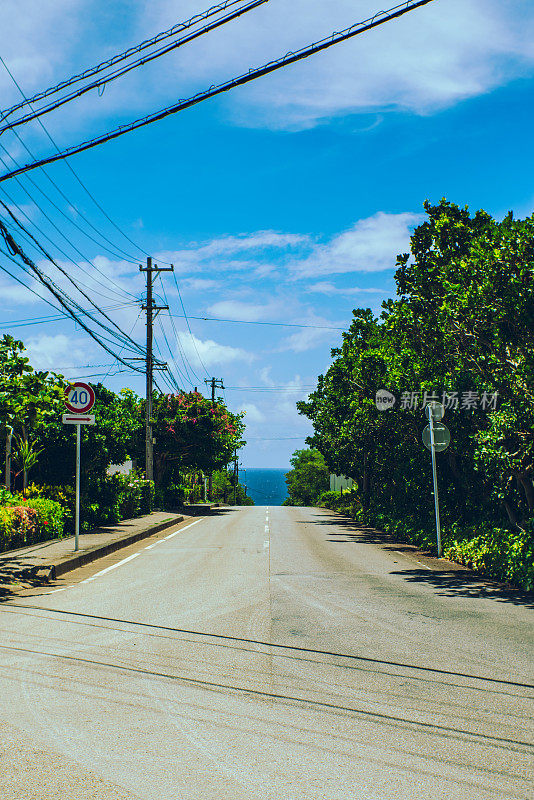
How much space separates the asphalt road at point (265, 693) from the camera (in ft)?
11.9

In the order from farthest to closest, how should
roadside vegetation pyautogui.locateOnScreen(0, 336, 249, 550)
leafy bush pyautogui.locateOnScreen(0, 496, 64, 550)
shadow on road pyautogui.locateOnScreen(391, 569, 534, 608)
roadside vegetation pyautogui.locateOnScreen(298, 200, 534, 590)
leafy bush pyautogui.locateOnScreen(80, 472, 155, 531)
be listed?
leafy bush pyautogui.locateOnScreen(80, 472, 155, 531) < leafy bush pyautogui.locateOnScreen(0, 496, 64, 550) < roadside vegetation pyautogui.locateOnScreen(298, 200, 534, 590) < roadside vegetation pyautogui.locateOnScreen(0, 336, 249, 550) < shadow on road pyautogui.locateOnScreen(391, 569, 534, 608)

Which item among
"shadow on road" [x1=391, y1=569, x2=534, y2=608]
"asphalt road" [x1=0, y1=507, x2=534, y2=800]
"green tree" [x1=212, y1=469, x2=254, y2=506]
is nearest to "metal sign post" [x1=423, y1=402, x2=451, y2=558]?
"shadow on road" [x1=391, y1=569, x2=534, y2=608]

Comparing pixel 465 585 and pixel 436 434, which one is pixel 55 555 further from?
pixel 436 434

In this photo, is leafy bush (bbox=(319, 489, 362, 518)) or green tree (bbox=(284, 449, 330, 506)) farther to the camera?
green tree (bbox=(284, 449, 330, 506))

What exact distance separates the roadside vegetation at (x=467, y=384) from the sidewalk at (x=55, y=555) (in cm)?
772

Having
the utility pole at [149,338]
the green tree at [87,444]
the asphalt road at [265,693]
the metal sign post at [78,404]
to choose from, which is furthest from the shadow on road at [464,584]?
the utility pole at [149,338]

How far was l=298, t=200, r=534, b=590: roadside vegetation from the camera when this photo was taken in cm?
1120

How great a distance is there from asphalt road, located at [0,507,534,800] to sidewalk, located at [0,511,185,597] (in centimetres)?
77

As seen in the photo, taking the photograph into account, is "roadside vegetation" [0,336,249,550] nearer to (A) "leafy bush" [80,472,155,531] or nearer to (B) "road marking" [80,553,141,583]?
(A) "leafy bush" [80,472,155,531]

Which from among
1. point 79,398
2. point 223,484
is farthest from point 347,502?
point 223,484

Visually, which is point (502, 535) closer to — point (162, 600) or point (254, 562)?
point (254, 562)

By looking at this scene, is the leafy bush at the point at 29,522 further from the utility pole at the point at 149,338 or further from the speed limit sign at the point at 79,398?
the utility pole at the point at 149,338

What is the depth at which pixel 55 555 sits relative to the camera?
41.1ft

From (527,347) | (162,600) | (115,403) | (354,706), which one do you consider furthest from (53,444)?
(354,706)
